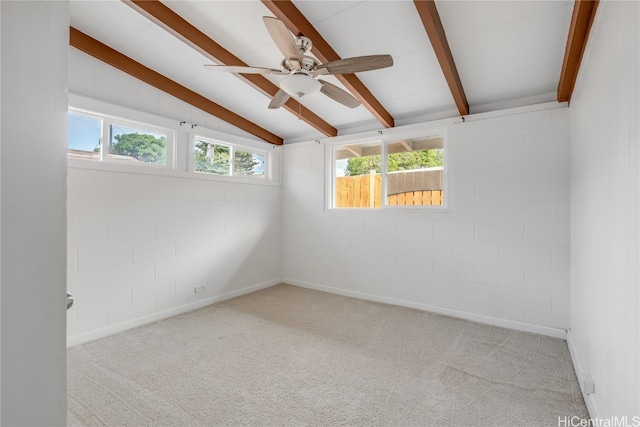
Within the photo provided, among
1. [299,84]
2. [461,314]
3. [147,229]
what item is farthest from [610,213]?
[147,229]

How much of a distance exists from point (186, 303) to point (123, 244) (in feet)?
3.36

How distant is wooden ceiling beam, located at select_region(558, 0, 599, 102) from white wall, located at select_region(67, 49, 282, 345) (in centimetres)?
359

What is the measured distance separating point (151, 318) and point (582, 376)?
12.5 feet

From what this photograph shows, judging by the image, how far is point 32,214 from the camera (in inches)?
16.5

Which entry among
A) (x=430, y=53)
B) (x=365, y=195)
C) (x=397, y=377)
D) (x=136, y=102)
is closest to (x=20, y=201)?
(x=397, y=377)

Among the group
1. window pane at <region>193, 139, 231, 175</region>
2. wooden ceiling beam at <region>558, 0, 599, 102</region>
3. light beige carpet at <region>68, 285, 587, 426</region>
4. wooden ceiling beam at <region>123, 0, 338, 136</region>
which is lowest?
light beige carpet at <region>68, 285, 587, 426</region>

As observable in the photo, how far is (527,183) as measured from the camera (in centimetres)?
304

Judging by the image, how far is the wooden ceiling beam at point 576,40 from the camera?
6.00 ft

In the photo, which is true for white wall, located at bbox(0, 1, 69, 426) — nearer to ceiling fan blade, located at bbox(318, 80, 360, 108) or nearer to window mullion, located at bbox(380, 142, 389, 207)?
ceiling fan blade, located at bbox(318, 80, 360, 108)

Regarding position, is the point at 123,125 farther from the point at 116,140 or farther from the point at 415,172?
the point at 415,172

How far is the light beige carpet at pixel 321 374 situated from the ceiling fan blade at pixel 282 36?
2.31 meters

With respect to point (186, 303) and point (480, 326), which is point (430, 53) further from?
point (186, 303)

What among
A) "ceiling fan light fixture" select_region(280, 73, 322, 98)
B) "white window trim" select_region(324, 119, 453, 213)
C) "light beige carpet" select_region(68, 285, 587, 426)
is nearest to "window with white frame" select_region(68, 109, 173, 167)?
"light beige carpet" select_region(68, 285, 587, 426)

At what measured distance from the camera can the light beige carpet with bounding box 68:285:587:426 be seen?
1817mm
